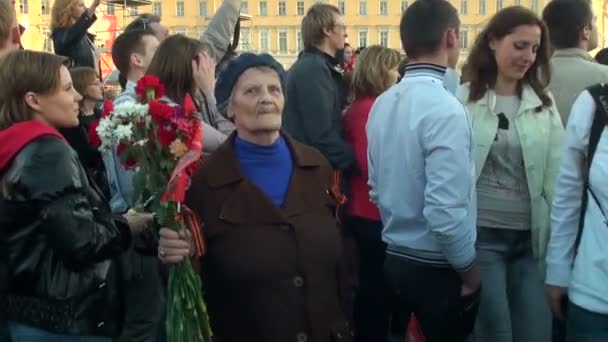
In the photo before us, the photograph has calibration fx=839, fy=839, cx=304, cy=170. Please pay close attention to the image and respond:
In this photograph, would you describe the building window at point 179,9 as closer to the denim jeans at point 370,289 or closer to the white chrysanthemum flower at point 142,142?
the denim jeans at point 370,289

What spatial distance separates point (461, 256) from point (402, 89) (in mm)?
751

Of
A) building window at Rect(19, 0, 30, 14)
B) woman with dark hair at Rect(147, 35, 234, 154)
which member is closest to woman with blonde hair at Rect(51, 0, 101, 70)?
woman with dark hair at Rect(147, 35, 234, 154)

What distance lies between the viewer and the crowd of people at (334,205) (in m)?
3.13

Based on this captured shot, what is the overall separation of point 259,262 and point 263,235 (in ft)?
0.35

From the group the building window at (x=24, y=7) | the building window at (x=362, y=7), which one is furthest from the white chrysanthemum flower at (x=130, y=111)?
the building window at (x=362, y=7)

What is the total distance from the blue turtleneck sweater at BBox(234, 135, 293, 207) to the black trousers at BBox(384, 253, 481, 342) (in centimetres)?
65

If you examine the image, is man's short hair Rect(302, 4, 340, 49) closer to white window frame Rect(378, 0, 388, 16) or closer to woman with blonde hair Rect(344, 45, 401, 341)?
woman with blonde hair Rect(344, 45, 401, 341)

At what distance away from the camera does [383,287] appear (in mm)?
5234

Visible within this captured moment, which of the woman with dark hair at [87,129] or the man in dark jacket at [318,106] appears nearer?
the woman with dark hair at [87,129]

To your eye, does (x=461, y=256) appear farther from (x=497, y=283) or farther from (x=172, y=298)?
(x=172, y=298)

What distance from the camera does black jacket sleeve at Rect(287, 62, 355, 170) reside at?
5.03m

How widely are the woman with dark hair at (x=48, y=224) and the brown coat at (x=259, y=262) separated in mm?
Answer: 403

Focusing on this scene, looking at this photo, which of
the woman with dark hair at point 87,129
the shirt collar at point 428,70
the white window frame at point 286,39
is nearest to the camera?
the shirt collar at point 428,70

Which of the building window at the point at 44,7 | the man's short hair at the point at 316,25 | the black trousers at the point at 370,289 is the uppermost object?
the building window at the point at 44,7
